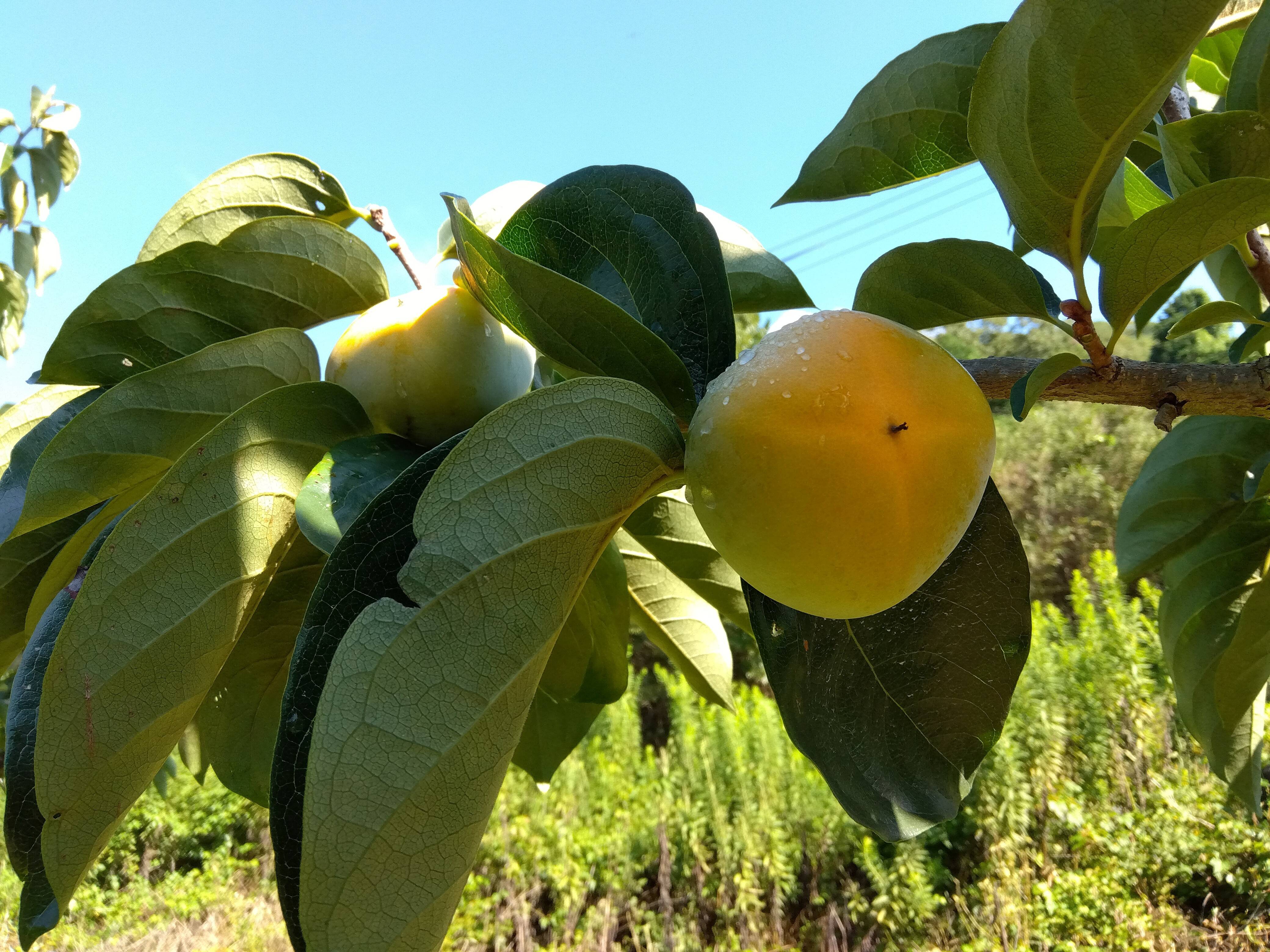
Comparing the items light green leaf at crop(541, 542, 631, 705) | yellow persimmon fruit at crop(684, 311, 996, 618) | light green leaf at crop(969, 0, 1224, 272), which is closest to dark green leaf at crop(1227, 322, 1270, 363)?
light green leaf at crop(969, 0, 1224, 272)

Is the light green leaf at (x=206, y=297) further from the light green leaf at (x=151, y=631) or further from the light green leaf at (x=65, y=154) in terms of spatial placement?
the light green leaf at (x=65, y=154)

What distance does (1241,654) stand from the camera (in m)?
0.80

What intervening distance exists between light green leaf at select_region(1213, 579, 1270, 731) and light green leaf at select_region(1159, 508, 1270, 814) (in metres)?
0.03

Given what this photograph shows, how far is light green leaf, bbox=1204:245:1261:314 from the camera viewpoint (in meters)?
0.96

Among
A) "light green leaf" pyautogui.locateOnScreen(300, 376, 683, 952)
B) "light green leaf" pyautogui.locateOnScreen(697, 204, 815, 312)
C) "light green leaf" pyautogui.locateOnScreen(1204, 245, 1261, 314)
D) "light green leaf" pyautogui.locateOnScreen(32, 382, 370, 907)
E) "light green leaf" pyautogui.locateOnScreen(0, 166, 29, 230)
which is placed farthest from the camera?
"light green leaf" pyautogui.locateOnScreen(0, 166, 29, 230)

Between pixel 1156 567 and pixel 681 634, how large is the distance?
51cm

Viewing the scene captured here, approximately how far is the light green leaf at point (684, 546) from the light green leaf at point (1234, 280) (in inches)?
27.6

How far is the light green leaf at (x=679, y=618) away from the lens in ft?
2.86

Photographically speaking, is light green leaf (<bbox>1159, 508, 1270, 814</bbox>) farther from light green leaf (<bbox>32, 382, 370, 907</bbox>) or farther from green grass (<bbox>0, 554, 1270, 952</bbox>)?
green grass (<bbox>0, 554, 1270, 952</bbox>)

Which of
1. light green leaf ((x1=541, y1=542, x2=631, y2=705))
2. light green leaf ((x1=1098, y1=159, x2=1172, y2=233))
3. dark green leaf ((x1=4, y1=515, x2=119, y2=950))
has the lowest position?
light green leaf ((x1=541, y1=542, x2=631, y2=705))

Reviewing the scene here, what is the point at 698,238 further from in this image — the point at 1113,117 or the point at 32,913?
the point at 32,913

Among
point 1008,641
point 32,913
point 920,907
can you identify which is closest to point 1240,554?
point 1008,641

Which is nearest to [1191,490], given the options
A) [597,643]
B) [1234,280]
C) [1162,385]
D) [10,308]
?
[1234,280]

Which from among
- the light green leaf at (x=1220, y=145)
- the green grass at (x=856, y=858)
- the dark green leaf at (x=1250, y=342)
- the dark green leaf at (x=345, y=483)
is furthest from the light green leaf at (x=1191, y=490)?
the green grass at (x=856, y=858)
